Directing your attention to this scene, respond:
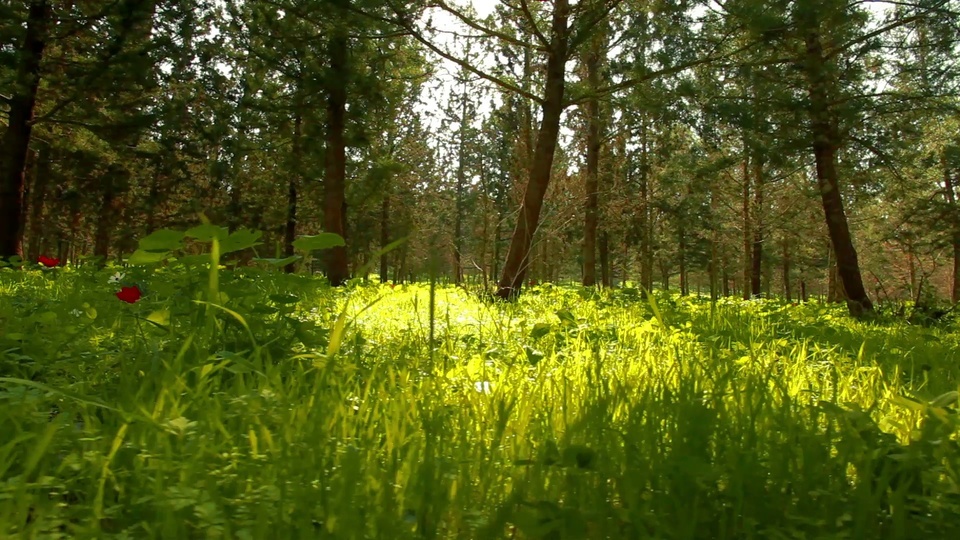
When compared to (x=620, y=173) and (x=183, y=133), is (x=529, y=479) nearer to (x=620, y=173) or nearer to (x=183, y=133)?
(x=183, y=133)

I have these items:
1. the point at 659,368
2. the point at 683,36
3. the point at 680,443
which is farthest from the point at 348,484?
the point at 683,36

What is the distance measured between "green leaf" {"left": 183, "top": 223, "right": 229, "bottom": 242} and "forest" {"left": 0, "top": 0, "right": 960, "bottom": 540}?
20mm

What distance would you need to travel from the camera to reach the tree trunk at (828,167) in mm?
7625

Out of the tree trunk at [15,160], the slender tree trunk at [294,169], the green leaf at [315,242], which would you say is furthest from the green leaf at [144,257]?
the tree trunk at [15,160]

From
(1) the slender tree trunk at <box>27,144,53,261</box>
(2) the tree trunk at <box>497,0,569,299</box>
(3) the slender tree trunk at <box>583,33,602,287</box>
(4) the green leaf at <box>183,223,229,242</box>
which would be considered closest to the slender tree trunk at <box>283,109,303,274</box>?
(2) the tree trunk at <box>497,0,569,299</box>

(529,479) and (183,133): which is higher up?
(183,133)

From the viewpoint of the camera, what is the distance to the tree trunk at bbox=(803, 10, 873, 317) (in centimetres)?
762

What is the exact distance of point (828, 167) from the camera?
913cm

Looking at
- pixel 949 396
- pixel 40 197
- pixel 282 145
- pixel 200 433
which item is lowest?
pixel 200 433

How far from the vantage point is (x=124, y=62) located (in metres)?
10.0

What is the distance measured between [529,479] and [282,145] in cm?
1663

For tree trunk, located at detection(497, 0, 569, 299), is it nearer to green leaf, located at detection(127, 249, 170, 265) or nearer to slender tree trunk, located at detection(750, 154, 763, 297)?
green leaf, located at detection(127, 249, 170, 265)

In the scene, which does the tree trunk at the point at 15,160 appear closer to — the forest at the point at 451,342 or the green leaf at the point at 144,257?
the forest at the point at 451,342

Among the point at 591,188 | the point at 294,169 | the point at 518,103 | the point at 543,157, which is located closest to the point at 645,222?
the point at 591,188
